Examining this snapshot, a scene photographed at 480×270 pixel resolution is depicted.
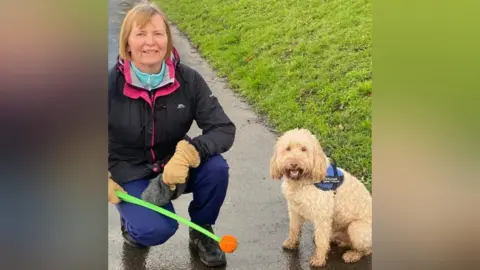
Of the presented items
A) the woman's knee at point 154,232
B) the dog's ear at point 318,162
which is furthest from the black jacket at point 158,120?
the dog's ear at point 318,162

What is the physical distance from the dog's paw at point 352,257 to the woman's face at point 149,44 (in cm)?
122

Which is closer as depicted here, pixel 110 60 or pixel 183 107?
pixel 110 60

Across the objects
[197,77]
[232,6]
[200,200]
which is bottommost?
[200,200]

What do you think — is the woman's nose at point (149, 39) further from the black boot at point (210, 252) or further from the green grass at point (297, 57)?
the black boot at point (210, 252)

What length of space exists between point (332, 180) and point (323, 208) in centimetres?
14

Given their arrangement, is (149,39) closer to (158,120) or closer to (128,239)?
(158,120)

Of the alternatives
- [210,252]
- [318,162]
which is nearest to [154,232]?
[210,252]

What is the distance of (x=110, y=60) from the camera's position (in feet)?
8.17

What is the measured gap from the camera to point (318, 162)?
2.73m
